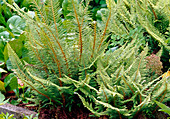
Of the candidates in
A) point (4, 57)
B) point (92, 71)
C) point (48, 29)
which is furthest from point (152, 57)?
point (4, 57)

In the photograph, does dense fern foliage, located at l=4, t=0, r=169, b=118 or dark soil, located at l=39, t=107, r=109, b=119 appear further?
dark soil, located at l=39, t=107, r=109, b=119

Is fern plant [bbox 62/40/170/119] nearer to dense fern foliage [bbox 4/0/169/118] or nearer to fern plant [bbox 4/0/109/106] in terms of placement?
dense fern foliage [bbox 4/0/169/118]

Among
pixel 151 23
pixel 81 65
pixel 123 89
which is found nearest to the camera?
pixel 123 89

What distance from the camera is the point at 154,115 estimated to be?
1815 millimetres

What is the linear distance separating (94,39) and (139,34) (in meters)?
0.97

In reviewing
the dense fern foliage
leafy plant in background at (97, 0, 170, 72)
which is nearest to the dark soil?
the dense fern foliage

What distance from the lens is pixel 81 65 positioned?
1.87 metres

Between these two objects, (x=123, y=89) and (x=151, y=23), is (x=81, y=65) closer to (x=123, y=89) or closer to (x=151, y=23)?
(x=123, y=89)

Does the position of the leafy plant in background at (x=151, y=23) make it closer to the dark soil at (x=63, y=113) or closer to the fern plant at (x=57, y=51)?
the fern plant at (x=57, y=51)

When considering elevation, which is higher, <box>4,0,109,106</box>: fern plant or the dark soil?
<box>4,0,109,106</box>: fern plant

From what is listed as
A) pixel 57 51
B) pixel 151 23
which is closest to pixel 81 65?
pixel 57 51

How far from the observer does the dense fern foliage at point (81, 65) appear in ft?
5.43

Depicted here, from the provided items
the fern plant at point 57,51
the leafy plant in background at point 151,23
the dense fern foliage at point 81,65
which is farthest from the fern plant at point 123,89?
the leafy plant in background at point 151,23

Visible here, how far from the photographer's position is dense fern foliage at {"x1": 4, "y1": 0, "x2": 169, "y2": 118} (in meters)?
1.65
